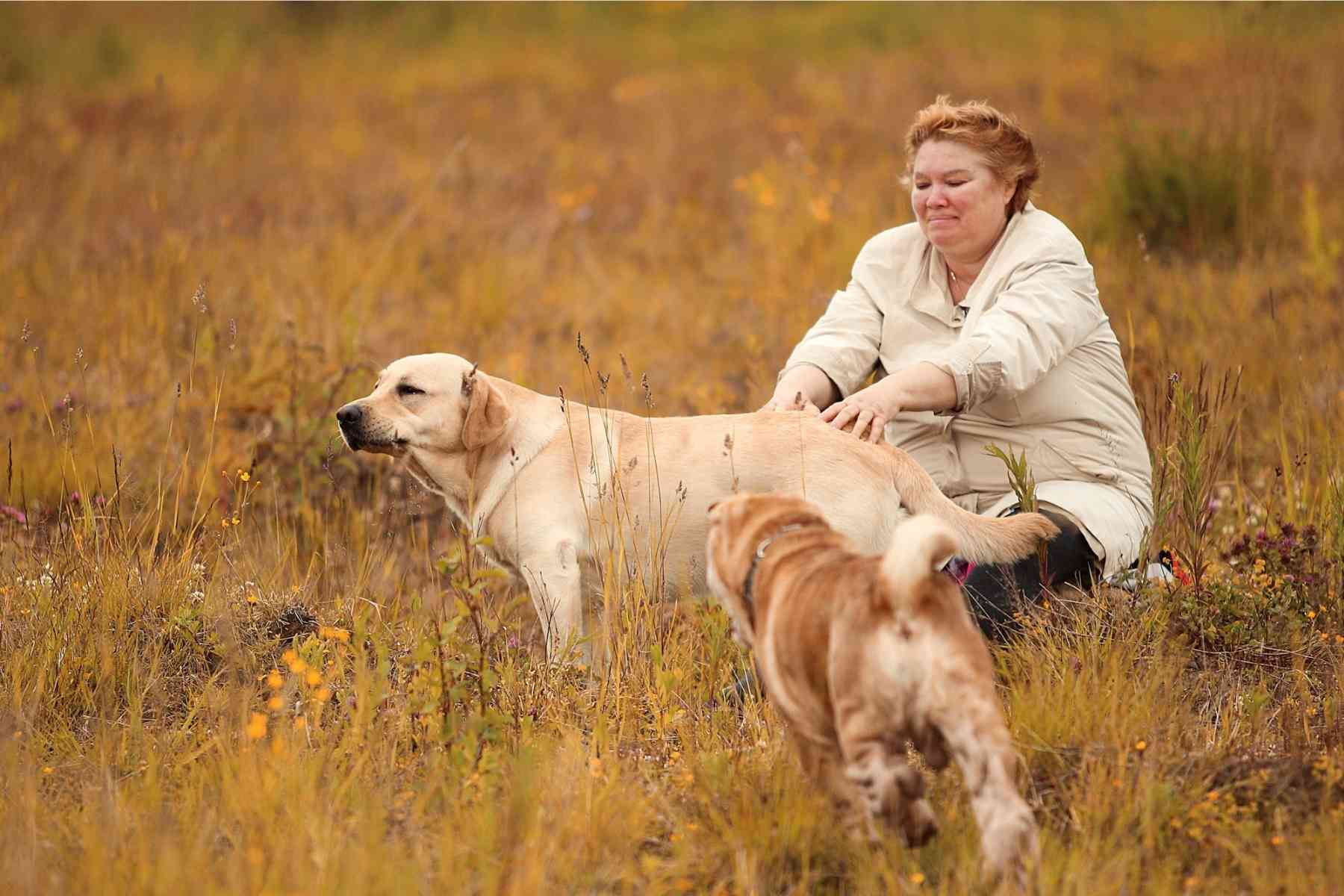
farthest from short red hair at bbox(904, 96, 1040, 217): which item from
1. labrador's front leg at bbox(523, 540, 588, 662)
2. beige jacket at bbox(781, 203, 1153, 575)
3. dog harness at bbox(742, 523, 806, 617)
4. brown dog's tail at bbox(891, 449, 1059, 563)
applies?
dog harness at bbox(742, 523, 806, 617)

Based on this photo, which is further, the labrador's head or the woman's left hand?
the labrador's head

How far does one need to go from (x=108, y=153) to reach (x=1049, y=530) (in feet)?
30.4

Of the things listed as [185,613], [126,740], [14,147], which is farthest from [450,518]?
[14,147]

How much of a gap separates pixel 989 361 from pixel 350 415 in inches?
70.9

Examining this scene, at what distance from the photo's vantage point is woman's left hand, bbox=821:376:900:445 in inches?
135

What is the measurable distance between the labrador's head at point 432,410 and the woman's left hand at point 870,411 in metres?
0.99

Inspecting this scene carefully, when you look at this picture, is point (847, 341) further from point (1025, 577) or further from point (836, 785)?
point (836, 785)

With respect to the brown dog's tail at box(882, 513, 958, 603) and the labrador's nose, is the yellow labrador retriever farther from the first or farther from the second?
the brown dog's tail at box(882, 513, 958, 603)

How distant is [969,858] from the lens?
7.50 feet

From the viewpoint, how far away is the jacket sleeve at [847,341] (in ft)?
13.4

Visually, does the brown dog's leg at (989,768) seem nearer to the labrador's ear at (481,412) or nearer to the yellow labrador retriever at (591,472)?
the yellow labrador retriever at (591,472)

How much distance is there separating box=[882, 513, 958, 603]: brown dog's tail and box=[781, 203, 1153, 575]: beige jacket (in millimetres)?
1495

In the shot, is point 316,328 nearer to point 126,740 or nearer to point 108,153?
point 126,740

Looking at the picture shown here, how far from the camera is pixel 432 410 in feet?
11.9
